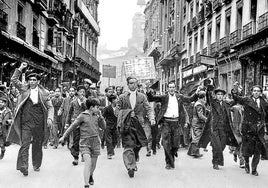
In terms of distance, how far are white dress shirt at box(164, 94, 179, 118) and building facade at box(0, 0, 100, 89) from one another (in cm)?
522

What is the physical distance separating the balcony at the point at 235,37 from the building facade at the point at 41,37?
8.30 m

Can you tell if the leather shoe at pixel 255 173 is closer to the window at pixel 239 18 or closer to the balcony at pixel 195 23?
the window at pixel 239 18

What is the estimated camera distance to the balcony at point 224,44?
22556 millimetres

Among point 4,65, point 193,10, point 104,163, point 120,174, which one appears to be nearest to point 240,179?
point 120,174

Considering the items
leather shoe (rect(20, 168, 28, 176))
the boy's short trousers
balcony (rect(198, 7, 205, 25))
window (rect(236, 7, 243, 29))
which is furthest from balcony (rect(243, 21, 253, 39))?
leather shoe (rect(20, 168, 28, 176))

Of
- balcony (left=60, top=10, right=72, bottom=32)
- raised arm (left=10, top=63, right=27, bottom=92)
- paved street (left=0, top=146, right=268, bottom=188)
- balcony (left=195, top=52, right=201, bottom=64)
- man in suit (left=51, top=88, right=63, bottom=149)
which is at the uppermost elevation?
balcony (left=60, top=10, right=72, bottom=32)

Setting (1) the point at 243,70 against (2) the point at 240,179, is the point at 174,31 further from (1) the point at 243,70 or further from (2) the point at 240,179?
(2) the point at 240,179

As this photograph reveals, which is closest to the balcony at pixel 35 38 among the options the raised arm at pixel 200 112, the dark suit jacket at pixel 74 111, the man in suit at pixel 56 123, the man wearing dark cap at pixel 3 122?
the man in suit at pixel 56 123

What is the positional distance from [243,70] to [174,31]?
66.2 ft

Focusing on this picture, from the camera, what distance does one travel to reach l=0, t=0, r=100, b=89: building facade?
57.2 ft

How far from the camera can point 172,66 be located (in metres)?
41.9

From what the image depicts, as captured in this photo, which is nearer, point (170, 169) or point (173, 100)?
point (170, 169)

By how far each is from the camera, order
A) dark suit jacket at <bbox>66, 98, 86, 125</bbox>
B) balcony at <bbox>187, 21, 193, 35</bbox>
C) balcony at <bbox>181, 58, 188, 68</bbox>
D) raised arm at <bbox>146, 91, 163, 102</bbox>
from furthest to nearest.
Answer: balcony at <bbox>181, 58, 188, 68</bbox>, balcony at <bbox>187, 21, 193, 35</bbox>, dark suit jacket at <bbox>66, 98, 86, 125</bbox>, raised arm at <bbox>146, 91, 163, 102</bbox>

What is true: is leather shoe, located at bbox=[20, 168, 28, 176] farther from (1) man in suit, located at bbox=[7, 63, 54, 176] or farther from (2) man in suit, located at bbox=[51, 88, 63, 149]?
(2) man in suit, located at bbox=[51, 88, 63, 149]
